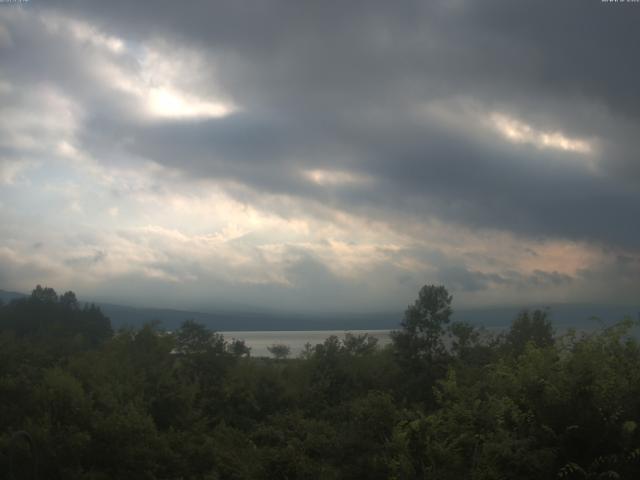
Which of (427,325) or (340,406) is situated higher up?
(427,325)

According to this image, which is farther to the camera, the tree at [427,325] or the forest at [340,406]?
the tree at [427,325]

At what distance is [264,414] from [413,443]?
31.5m

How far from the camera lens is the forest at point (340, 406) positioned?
12.0 metres

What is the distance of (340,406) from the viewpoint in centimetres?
4347

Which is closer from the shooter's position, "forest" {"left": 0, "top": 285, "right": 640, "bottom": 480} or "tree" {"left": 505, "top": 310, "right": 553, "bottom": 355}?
"forest" {"left": 0, "top": 285, "right": 640, "bottom": 480}

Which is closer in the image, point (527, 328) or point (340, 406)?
point (340, 406)

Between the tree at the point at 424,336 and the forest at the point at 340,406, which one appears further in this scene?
the tree at the point at 424,336

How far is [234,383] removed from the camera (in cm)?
4731

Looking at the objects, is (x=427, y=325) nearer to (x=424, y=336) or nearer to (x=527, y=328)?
(x=424, y=336)

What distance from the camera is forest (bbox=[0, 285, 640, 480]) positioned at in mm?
12023

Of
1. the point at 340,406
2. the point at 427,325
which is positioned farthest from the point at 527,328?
the point at 340,406

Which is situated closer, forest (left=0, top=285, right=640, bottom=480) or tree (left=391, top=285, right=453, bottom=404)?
forest (left=0, top=285, right=640, bottom=480)

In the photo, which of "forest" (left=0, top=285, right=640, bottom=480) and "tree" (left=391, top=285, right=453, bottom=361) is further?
"tree" (left=391, top=285, right=453, bottom=361)

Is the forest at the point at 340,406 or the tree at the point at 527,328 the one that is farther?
the tree at the point at 527,328
